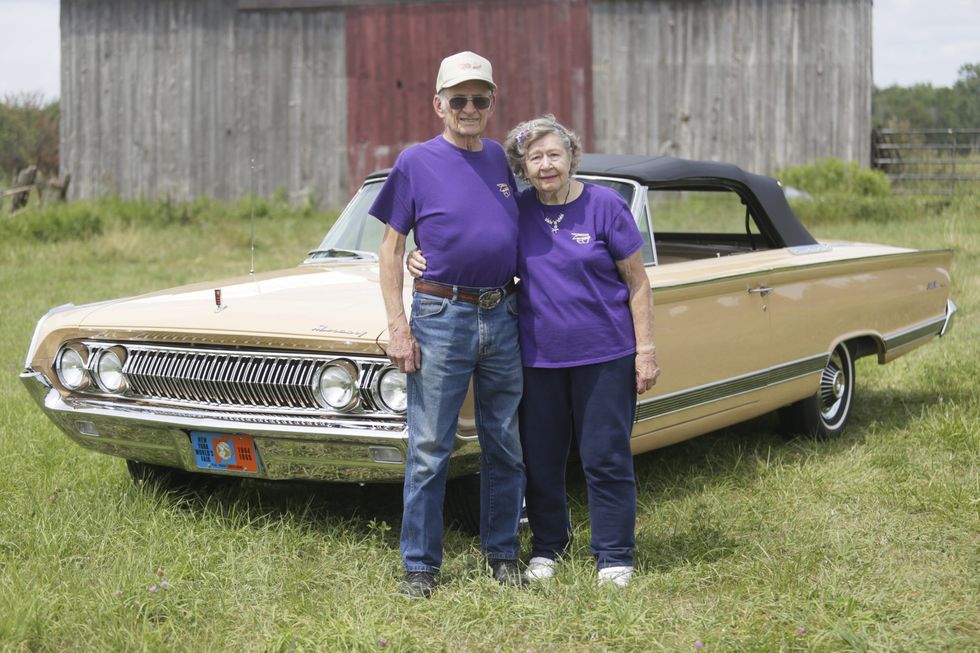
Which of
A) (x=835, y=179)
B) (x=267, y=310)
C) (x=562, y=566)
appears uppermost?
(x=835, y=179)

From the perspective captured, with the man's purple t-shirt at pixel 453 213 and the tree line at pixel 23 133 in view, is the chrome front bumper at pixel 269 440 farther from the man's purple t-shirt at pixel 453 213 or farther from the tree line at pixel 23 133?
the tree line at pixel 23 133

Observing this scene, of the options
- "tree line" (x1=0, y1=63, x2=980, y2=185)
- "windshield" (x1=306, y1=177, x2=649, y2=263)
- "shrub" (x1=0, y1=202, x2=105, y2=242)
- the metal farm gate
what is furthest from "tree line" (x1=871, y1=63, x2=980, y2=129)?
"windshield" (x1=306, y1=177, x2=649, y2=263)

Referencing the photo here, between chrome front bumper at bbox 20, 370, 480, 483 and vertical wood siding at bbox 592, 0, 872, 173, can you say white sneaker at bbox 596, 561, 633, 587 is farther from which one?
vertical wood siding at bbox 592, 0, 872, 173

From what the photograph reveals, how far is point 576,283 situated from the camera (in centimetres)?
386

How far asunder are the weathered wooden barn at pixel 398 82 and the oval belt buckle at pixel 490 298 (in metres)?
13.5

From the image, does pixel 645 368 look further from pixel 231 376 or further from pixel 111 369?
pixel 111 369

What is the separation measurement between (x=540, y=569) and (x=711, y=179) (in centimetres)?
253

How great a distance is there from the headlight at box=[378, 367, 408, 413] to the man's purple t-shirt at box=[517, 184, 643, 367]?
0.44 metres

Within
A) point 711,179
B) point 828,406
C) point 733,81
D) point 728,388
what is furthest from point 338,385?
point 733,81

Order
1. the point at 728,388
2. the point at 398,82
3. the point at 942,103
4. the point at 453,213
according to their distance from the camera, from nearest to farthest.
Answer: the point at 453,213
the point at 728,388
the point at 398,82
the point at 942,103

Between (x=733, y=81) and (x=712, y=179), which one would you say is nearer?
(x=712, y=179)

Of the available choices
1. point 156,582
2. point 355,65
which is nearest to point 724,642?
point 156,582

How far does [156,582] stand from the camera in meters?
3.91

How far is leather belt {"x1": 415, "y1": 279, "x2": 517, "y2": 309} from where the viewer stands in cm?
375
